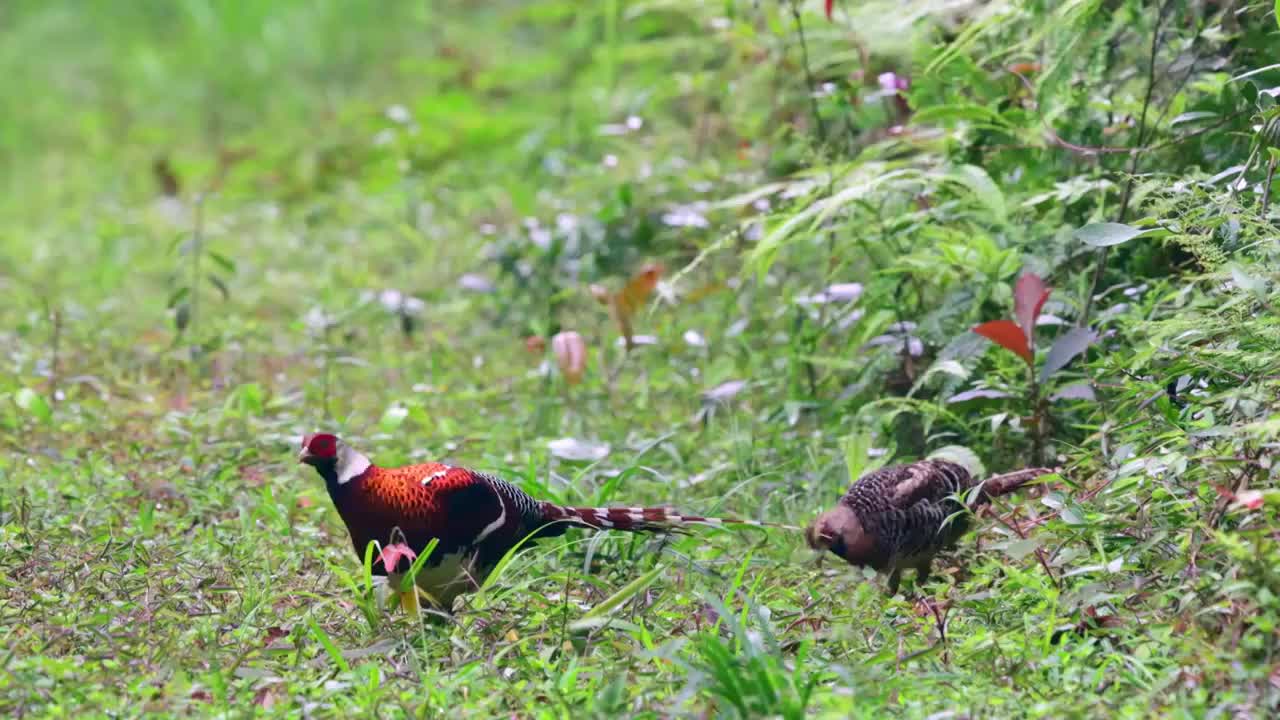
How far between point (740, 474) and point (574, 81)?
5691 mm

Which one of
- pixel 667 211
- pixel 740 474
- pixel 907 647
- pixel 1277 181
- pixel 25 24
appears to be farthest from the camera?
pixel 25 24

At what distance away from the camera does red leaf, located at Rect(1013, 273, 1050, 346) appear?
13.3ft

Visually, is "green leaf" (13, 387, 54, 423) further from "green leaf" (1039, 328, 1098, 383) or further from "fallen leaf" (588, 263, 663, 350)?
"green leaf" (1039, 328, 1098, 383)

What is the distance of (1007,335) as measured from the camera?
4027 mm

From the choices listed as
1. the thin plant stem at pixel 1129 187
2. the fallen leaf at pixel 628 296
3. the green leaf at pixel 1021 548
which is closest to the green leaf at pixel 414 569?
the green leaf at pixel 1021 548

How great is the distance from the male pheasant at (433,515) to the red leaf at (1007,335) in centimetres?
81

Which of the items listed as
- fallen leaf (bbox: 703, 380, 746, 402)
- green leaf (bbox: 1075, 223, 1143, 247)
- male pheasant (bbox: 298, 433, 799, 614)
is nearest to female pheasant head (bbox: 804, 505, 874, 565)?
male pheasant (bbox: 298, 433, 799, 614)

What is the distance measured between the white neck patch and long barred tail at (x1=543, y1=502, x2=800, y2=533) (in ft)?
1.56

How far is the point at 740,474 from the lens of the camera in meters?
4.85

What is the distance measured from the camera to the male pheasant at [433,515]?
12.3 ft

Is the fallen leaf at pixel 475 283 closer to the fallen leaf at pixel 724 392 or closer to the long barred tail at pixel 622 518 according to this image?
the fallen leaf at pixel 724 392

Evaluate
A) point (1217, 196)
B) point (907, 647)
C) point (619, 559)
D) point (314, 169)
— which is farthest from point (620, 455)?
point (314, 169)

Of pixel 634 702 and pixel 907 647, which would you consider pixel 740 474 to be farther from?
pixel 634 702

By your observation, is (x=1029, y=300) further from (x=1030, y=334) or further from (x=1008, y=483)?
(x=1008, y=483)
